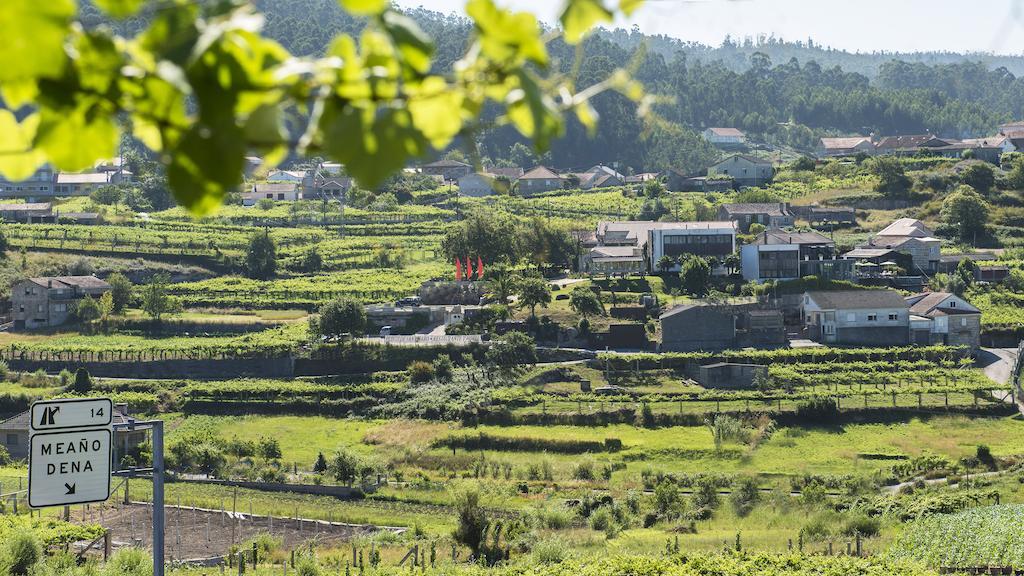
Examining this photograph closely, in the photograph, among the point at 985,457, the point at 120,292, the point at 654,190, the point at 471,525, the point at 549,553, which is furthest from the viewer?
the point at 654,190

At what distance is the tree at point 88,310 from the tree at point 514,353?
16807mm

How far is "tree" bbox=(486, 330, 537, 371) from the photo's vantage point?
126 feet

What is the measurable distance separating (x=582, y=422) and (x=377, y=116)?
32.9 metres

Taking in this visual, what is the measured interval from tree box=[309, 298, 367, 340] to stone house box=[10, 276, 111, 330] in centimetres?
1223

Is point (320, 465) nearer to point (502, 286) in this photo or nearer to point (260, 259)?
point (502, 286)

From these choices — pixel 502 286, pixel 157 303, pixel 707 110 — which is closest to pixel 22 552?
pixel 502 286

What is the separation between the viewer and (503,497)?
26875 mm

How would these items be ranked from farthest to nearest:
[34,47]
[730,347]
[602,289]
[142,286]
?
1. [142,286]
2. [602,289]
3. [730,347]
4. [34,47]

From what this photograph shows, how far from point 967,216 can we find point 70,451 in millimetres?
48990

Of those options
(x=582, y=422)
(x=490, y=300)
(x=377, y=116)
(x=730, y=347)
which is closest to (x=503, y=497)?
(x=582, y=422)

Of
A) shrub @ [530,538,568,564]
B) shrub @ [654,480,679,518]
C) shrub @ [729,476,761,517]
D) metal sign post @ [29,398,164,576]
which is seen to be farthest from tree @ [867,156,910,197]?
metal sign post @ [29,398,164,576]

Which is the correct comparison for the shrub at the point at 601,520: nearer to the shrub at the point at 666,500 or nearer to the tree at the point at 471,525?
the shrub at the point at 666,500

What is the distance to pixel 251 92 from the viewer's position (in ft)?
4.69

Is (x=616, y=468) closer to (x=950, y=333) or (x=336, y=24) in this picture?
(x=950, y=333)
